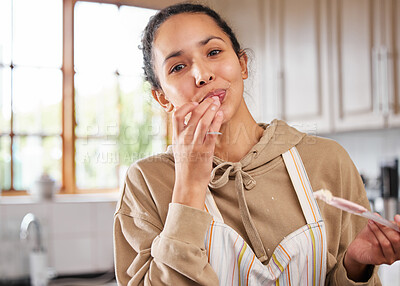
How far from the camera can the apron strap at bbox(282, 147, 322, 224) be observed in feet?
2.04

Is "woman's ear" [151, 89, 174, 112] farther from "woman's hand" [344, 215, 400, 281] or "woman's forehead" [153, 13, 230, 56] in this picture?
"woman's hand" [344, 215, 400, 281]

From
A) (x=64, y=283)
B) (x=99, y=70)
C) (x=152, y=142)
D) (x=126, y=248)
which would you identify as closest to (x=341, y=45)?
(x=152, y=142)

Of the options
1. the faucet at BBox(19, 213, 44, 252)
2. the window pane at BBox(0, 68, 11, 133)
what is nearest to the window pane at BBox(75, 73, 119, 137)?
the window pane at BBox(0, 68, 11, 133)

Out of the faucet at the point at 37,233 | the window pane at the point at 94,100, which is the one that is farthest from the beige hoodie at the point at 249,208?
the window pane at the point at 94,100

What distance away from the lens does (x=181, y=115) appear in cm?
57

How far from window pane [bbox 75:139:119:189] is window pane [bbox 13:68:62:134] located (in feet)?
0.51

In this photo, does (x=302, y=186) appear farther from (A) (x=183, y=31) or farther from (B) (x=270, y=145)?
(A) (x=183, y=31)

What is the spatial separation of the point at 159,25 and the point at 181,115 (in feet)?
0.53

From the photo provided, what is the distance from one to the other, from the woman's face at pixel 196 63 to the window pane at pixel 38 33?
1.66 m

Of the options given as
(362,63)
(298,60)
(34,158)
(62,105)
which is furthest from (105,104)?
(362,63)

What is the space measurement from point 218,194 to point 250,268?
0.11 metres

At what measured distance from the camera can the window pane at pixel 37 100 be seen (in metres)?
2.14

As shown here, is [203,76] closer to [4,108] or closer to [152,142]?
[152,142]

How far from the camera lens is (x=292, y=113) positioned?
1902 millimetres
